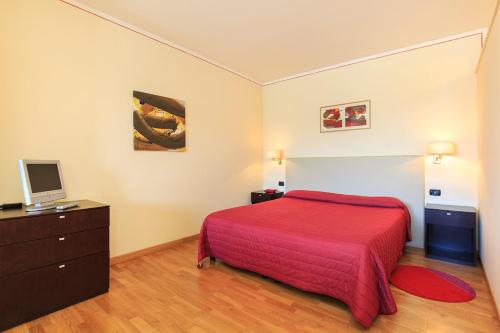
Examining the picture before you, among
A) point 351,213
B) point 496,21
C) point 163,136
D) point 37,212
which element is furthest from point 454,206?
point 37,212

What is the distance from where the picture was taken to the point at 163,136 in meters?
3.47

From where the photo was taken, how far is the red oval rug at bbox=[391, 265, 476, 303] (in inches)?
87.7

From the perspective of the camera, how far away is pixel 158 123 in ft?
11.2

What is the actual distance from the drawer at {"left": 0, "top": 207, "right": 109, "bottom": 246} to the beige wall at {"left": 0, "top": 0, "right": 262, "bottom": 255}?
1.99 feet

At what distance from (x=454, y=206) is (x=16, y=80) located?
16.1 feet

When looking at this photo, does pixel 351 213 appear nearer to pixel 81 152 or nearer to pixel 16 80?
pixel 81 152

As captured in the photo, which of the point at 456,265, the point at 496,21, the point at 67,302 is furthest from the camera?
the point at 456,265

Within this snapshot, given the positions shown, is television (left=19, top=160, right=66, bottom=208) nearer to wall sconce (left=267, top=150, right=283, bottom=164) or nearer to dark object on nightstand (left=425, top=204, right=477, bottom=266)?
wall sconce (left=267, top=150, right=283, bottom=164)

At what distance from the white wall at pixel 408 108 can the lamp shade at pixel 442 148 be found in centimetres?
22

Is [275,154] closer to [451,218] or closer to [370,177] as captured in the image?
[370,177]

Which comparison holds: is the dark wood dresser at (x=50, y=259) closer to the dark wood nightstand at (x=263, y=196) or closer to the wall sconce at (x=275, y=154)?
the dark wood nightstand at (x=263, y=196)

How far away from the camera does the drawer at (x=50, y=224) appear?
5.94 ft

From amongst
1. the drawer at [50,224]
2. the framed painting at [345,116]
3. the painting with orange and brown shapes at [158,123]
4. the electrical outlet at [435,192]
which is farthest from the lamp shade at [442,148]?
the drawer at [50,224]

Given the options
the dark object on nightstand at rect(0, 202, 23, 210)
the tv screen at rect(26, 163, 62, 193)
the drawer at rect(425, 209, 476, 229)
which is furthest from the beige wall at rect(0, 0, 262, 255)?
the drawer at rect(425, 209, 476, 229)
